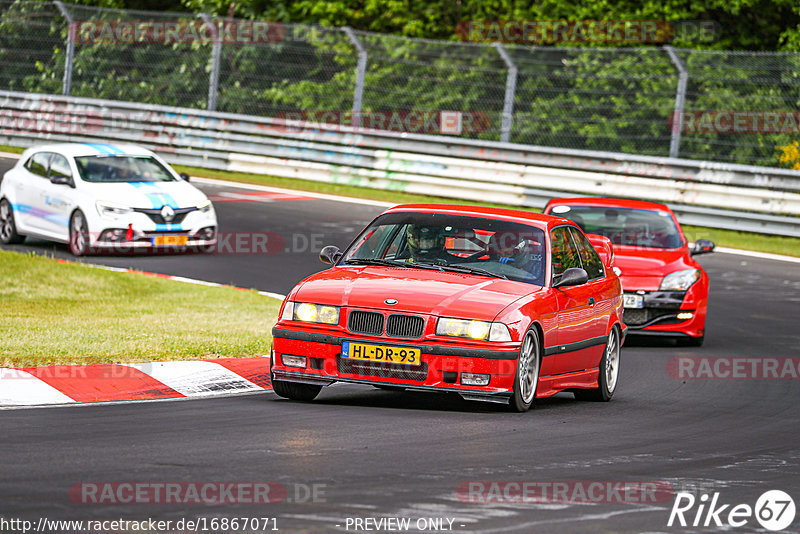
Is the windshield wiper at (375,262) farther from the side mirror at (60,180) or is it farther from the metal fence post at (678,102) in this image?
the metal fence post at (678,102)

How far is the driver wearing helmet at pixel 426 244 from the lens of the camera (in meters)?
10.2

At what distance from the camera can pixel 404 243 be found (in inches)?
408

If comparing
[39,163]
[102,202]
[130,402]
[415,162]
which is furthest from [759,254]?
[130,402]

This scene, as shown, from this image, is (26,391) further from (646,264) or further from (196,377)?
(646,264)

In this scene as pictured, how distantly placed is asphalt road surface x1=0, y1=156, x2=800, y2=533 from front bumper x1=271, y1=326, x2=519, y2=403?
0.72 feet

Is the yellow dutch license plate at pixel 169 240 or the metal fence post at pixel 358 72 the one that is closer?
the yellow dutch license plate at pixel 169 240

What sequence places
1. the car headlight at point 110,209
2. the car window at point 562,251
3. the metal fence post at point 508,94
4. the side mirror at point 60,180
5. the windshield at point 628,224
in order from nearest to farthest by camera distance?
the car window at point 562,251, the windshield at point 628,224, the car headlight at point 110,209, the side mirror at point 60,180, the metal fence post at point 508,94

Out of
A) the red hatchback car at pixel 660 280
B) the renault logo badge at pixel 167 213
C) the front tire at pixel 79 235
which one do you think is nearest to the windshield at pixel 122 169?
the front tire at pixel 79 235

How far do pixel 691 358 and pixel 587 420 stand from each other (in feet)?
14.9

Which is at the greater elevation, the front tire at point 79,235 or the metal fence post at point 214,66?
the metal fence post at point 214,66

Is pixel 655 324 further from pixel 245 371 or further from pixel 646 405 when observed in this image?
pixel 245 371

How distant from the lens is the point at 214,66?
28031mm

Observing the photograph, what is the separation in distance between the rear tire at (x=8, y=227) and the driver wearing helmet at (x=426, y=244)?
10.9 m

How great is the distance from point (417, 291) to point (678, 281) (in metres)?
6.19
